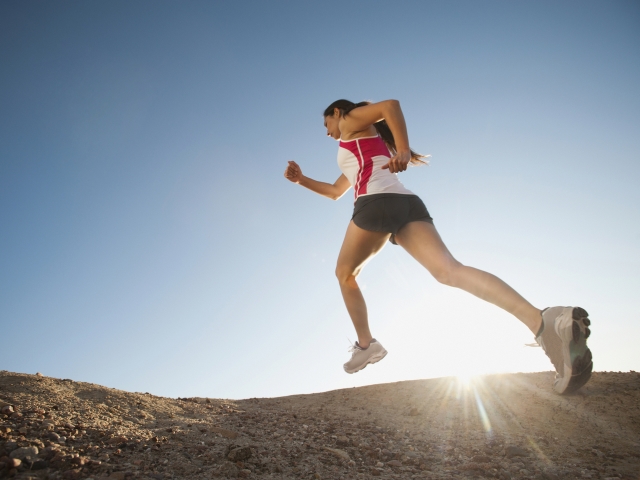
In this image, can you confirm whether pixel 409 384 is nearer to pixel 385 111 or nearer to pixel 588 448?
pixel 588 448

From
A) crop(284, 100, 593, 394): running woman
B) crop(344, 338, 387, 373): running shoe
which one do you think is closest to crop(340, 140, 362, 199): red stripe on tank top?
crop(284, 100, 593, 394): running woman

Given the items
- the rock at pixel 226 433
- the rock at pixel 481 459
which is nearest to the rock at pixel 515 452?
the rock at pixel 481 459

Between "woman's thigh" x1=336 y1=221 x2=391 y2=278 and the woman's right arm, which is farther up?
the woman's right arm

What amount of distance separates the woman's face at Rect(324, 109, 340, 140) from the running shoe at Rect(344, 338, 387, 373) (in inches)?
74.0

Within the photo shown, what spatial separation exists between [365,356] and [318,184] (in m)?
1.73

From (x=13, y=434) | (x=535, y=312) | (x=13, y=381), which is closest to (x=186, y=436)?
(x=13, y=434)

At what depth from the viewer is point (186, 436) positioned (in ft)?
8.64

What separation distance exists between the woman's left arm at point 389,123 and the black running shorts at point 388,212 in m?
0.26

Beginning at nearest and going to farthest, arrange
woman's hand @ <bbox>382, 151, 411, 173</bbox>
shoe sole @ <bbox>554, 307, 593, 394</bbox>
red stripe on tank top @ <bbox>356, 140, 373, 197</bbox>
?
1. shoe sole @ <bbox>554, 307, 593, 394</bbox>
2. woman's hand @ <bbox>382, 151, 411, 173</bbox>
3. red stripe on tank top @ <bbox>356, 140, 373, 197</bbox>

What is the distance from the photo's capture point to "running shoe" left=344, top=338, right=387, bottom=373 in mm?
3832

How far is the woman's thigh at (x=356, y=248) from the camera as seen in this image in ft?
11.4

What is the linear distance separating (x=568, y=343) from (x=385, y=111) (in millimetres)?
2024

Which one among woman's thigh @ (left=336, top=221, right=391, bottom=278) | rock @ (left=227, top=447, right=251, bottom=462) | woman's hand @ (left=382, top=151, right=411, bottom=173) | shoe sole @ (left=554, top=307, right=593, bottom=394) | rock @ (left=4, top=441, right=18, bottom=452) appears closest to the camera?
rock @ (left=4, top=441, right=18, bottom=452)

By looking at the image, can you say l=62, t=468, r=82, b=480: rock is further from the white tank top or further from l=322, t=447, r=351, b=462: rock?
the white tank top
